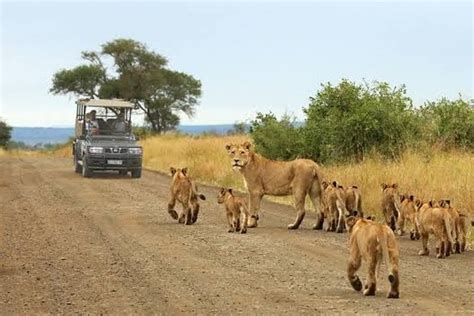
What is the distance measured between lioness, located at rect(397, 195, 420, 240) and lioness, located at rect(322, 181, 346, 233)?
3.11ft

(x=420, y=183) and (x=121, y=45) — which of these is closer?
(x=420, y=183)

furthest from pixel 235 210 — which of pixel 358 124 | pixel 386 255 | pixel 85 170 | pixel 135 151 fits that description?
pixel 85 170

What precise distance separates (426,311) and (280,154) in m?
18.7

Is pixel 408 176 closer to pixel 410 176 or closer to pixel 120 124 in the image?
pixel 410 176

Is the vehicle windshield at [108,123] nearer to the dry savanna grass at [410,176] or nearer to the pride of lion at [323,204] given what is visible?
the dry savanna grass at [410,176]

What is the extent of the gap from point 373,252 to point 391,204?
232 inches

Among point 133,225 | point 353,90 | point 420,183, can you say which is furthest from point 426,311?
point 353,90

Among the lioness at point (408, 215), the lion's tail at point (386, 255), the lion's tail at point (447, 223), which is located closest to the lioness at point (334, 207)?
the lioness at point (408, 215)

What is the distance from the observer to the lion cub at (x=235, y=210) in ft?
48.0

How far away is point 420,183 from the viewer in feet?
61.4

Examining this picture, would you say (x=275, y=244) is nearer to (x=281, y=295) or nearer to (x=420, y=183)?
(x=281, y=295)

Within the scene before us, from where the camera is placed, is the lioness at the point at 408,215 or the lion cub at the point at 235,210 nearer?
the lioness at the point at 408,215

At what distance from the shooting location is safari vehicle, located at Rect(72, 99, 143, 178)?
2953cm

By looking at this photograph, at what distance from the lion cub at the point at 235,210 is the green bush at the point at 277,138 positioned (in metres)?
11.3
